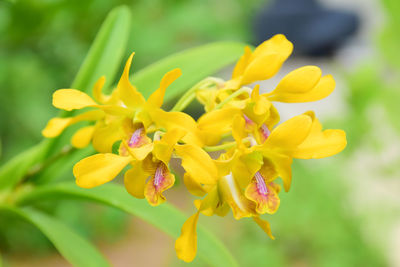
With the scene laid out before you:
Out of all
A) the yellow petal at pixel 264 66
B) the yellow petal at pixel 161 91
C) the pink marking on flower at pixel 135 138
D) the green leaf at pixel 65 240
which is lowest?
the green leaf at pixel 65 240

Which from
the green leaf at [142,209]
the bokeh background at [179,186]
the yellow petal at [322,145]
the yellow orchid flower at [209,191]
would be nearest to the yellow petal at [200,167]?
the yellow orchid flower at [209,191]

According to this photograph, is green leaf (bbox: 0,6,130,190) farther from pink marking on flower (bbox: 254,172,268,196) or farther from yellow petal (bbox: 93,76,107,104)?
pink marking on flower (bbox: 254,172,268,196)

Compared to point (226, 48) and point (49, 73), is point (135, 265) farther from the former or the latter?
point (226, 48)

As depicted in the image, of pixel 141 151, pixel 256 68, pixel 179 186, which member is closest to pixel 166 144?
pixel 141 151

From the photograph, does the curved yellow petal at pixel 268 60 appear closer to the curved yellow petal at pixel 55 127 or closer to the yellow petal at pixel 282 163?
the yellow petal at pixel 282 163

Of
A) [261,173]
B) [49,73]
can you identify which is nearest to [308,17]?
[49,73]

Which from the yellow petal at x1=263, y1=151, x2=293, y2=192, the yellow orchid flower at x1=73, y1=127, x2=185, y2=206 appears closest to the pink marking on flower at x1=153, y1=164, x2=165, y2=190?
the yellow orchid flower at x1=73, y1=127, x2=185, y2=206
